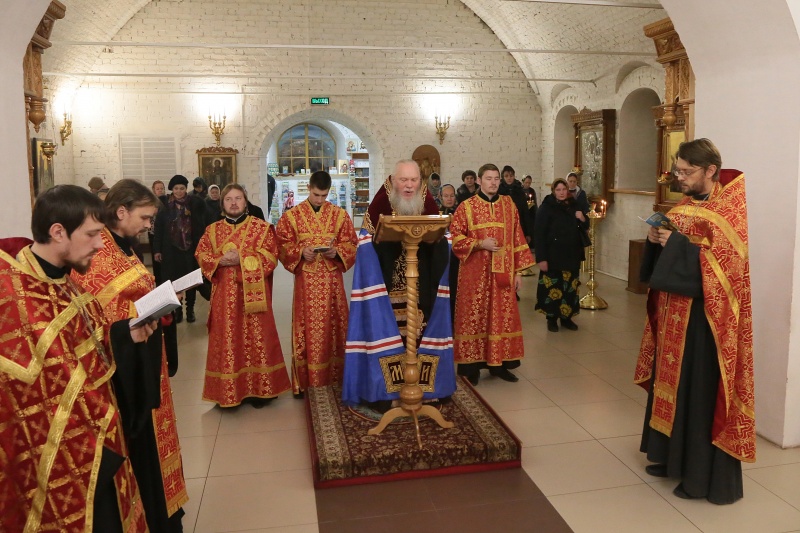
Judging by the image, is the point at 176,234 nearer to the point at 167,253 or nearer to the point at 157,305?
the point at 167,253

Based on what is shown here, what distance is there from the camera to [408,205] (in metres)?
4.54

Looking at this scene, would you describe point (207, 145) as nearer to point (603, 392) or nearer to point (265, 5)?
point (265, 5)

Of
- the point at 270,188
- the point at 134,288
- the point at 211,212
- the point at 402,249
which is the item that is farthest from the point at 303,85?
the point at 134,288

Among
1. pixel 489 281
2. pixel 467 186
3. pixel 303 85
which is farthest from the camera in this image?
pixel 303 85

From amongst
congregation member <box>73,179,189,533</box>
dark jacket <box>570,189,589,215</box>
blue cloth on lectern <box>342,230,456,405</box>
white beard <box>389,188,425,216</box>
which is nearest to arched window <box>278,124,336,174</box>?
dark jacket <box>570,189,589,215</box>

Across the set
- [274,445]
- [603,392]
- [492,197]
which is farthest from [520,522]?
[492,197]

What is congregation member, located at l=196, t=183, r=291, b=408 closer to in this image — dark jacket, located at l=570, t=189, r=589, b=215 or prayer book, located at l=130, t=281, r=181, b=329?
prayer book, located at l=130, t=281, r=181, b=329

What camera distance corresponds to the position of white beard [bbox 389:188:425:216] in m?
4.54

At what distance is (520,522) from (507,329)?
2700 millimetres

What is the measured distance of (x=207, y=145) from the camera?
14.6m

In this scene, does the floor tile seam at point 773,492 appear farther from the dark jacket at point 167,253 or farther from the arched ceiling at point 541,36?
the arched ceiling at point 541,36

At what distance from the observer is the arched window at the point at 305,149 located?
21.1 metres

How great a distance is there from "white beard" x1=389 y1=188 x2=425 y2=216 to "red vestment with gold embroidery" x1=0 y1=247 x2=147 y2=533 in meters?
2.57

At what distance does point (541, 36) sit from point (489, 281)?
899cm
